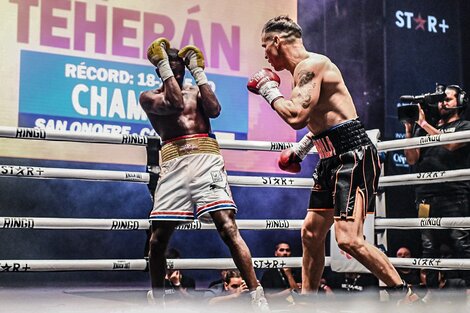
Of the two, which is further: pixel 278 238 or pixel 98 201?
pixel 278 238

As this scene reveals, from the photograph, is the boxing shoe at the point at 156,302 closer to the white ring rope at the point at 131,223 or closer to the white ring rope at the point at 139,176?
the white ring rope at the point at 131,223

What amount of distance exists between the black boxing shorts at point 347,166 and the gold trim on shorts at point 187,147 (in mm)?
546

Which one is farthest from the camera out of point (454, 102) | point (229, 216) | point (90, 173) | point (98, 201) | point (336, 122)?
point (98, 201)

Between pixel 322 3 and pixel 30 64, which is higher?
pixel 322 3

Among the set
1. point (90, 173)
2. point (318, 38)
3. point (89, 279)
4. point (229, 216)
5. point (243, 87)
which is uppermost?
point (318, 38)

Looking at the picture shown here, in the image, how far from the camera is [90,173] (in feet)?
11.3

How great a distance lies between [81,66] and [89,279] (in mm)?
1906

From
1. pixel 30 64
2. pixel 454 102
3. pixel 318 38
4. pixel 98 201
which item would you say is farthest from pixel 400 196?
pixel 30 64

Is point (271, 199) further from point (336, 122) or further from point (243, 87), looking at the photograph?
point (336, 122)

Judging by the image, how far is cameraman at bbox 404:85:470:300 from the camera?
4209 mm

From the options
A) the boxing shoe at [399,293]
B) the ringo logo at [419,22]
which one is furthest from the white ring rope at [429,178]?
the ringo logo at [419,22]

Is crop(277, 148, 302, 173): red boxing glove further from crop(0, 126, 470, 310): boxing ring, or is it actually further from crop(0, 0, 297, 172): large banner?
crop(0, 0, 297, 172): large banner

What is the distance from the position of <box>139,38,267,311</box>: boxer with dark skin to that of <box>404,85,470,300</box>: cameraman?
1.66 m

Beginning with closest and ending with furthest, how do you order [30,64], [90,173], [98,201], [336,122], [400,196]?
[336,122] < [90,173] < [30,64] < [98,201] < [400,196]
